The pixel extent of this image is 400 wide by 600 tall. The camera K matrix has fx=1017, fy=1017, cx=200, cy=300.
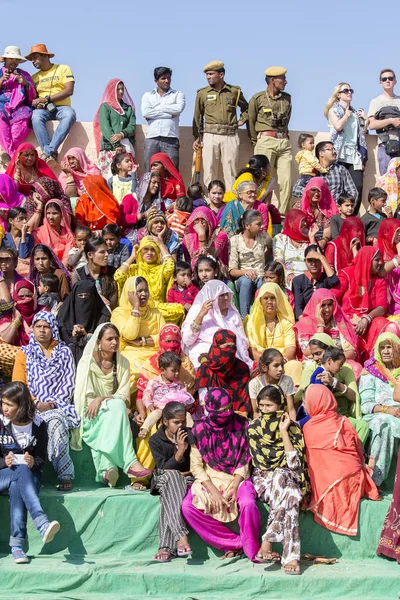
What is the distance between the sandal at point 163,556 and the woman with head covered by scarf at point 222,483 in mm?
251

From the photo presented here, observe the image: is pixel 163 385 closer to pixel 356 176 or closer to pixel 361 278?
pixel 361 278

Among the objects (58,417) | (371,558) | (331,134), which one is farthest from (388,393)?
(331,134)

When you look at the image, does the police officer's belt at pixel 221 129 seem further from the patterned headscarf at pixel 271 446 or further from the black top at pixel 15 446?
the black top at pixel 15 446

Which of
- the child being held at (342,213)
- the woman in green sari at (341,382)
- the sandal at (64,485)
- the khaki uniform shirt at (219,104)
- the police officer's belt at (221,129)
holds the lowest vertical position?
the sandal at (64,485)

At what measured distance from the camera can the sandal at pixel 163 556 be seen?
6953 millimetres

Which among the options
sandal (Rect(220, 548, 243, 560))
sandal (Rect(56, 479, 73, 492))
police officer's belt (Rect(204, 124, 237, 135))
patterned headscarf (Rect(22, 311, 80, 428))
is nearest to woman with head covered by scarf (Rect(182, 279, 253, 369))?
patterned headscarf (Rect(22, 311, 80, 428))

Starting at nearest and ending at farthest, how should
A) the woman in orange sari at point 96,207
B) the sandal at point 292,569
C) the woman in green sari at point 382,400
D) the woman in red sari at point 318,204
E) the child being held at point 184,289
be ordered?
the sandal at point 292,569
the woman in green sari at point 382,400
the child being held at point 184,289
the woman in orange sari at point 96,207
the woman in red sari at point 318,204

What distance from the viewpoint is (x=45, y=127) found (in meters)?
12.2

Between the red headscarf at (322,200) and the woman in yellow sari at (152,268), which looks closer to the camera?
the woman in yellow sari at (152,268)

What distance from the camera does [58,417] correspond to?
25.0ft

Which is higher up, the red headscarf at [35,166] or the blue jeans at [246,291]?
the red headscarf at [35,166]

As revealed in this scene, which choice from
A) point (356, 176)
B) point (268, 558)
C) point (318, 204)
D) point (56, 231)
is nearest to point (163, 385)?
point (268, 558)

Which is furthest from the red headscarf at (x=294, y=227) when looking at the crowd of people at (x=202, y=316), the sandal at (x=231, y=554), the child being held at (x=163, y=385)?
the sandal at (x=231, y=554)

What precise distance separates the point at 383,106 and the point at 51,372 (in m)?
6.66
